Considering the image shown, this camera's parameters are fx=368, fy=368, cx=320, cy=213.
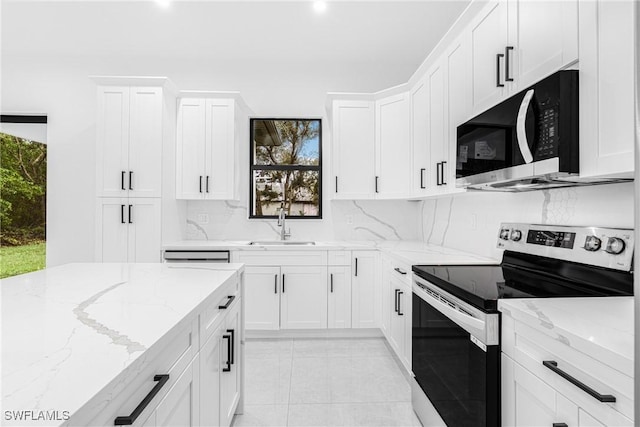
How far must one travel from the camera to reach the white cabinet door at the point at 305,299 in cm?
345

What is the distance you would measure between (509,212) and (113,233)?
3.28 m

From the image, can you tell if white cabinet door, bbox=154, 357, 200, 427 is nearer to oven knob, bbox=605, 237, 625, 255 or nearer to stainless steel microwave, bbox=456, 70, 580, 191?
stainless steel microwave, bbox=456, 70, 580, 191

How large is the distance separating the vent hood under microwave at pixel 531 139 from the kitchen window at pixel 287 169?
2.21 m

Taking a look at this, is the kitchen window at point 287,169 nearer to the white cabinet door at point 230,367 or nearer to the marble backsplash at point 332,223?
the marble backsplash at point 332,223

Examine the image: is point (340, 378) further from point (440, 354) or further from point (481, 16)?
point (481, 16)

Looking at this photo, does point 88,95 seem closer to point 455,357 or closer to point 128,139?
point 128,139

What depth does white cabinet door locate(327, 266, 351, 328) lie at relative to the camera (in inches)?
137

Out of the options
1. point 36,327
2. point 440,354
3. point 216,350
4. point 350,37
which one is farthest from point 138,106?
point 440,354

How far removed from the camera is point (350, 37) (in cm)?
346

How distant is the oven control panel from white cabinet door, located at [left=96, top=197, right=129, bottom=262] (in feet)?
10.2

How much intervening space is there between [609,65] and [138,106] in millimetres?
3442

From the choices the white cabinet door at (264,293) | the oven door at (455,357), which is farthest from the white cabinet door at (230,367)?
the white cabinet door at (264,293)

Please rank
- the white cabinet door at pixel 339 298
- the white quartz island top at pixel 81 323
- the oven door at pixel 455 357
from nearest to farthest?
the white quartz island top at pixel 81 323, the oven door at pixel 455 357, the white cabinet door at pixel 339 298

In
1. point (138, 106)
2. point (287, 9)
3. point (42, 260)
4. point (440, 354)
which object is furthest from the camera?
point (42, 260)
